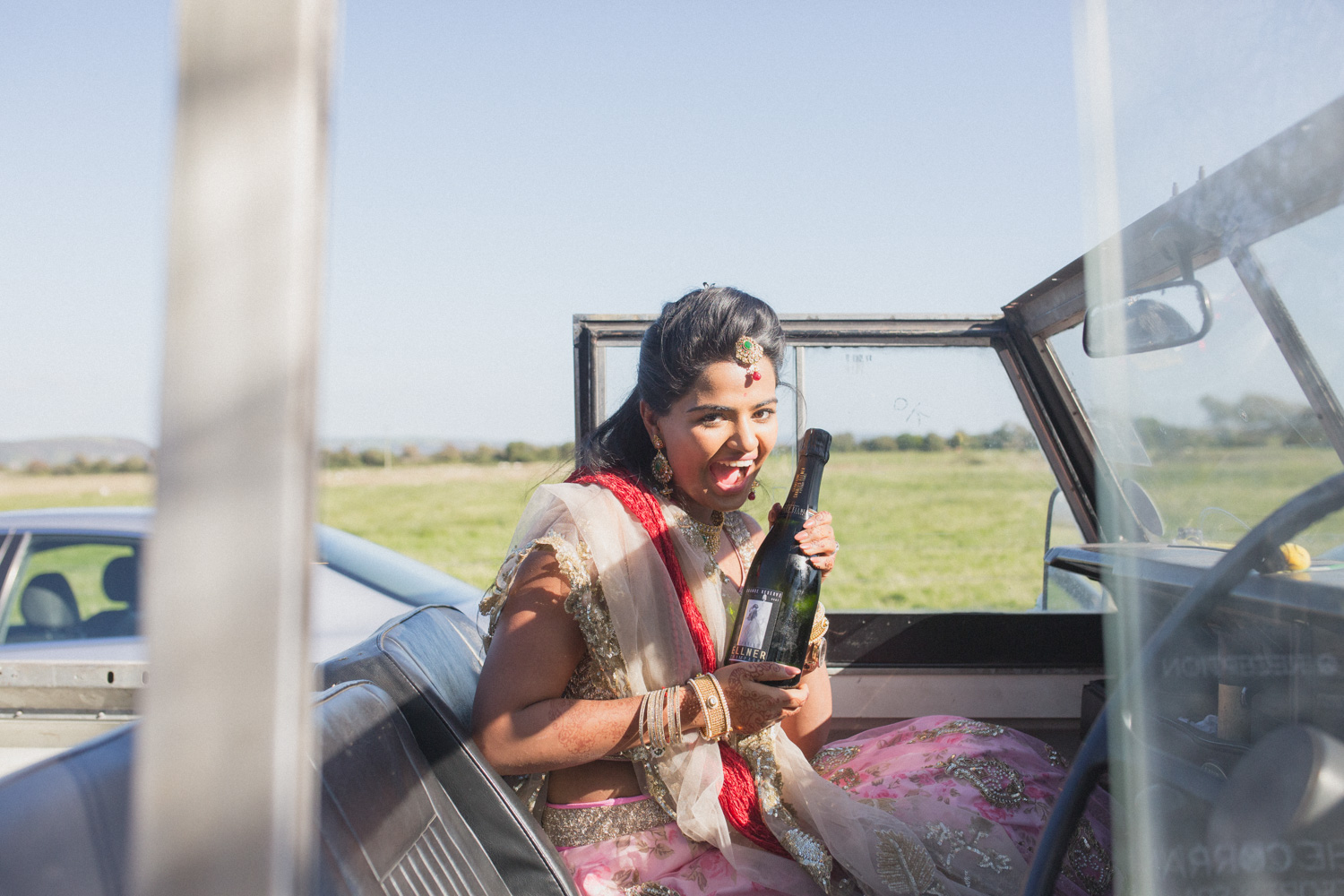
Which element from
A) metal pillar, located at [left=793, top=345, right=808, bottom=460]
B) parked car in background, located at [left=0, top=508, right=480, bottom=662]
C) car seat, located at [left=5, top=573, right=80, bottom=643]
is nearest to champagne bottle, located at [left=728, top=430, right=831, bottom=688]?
metal pillar, located at [left=793, top=345, right=808, bottom=460]

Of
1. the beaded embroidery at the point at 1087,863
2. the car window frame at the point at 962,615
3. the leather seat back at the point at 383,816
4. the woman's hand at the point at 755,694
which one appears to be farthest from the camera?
the car window frame at the point at 962,615

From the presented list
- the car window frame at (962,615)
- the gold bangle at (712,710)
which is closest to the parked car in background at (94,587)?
the car window frame at (962,615)

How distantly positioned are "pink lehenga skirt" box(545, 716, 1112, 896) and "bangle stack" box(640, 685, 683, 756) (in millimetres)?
177

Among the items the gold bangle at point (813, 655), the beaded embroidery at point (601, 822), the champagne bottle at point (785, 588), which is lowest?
the beaded embroidery at point (601, 822)

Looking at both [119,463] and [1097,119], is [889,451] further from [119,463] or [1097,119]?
[119,463]

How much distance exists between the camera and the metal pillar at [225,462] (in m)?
0.41

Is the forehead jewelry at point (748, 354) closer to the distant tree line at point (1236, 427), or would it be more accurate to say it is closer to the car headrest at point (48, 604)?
the distant tree line at point (1236, 427)

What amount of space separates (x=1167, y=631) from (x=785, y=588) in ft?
2.86

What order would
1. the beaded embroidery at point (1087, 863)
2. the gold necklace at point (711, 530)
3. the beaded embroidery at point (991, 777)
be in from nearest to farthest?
the beaded embroidery at point (1087, 863), the beaded embroidery at point (991, 777), the gold necklace at point (711, 530)

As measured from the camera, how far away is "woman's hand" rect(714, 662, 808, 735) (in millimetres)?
1472

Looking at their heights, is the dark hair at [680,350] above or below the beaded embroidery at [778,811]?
above

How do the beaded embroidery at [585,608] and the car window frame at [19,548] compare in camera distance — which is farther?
the car window frame at [19,548]

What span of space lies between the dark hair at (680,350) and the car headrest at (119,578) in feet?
8.96

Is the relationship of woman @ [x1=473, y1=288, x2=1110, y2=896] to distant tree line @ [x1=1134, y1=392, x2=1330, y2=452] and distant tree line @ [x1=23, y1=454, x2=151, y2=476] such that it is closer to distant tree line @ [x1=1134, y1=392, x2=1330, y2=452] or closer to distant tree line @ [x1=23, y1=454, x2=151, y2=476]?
distant tree line @ [x1=1134, y1=392, x2=1330, y2=452]
